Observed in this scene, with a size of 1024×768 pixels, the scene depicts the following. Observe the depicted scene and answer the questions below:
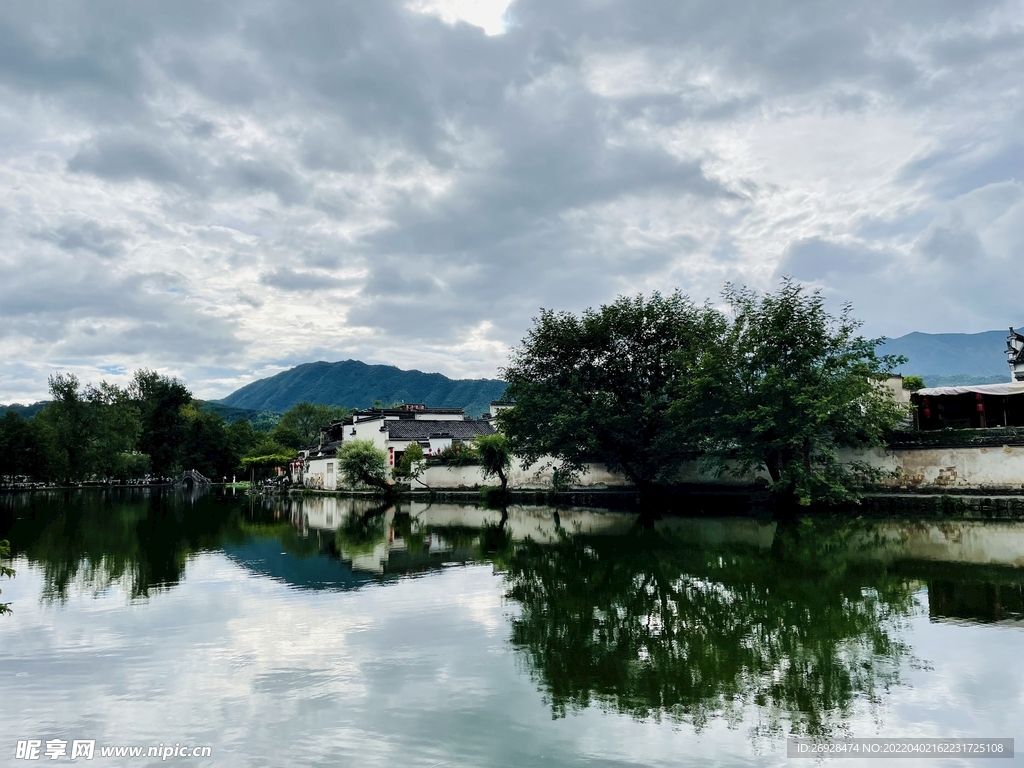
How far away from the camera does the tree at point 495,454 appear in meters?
35.8

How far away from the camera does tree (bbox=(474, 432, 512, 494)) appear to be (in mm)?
35750

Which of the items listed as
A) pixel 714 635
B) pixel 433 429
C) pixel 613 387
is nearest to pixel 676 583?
pixel 714 635

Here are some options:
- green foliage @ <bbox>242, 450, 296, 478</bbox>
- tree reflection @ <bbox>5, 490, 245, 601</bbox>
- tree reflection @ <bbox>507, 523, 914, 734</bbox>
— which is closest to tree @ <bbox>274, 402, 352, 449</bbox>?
green foliage @ <bbox>242, 450, 296, 478</bbox>

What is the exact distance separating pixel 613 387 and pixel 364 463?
1960 centimetres

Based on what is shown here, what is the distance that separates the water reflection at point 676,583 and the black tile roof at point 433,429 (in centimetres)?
2289

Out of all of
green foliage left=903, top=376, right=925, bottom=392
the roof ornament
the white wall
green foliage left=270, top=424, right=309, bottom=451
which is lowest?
the white wall

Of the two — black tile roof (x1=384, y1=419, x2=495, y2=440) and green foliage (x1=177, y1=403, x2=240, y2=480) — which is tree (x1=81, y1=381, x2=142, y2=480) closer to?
green foliage (x1=177, y1=403, x2=240, y2=480)

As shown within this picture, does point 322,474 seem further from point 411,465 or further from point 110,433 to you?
point 110,433

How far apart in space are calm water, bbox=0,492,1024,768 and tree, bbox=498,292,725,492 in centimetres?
1282

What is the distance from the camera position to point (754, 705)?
5.80m

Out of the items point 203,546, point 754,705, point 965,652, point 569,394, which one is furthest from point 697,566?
point 569,394

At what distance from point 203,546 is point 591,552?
37.1 ft

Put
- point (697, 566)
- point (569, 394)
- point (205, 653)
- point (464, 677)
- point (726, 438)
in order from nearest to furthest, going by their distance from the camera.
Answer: point (464, 677) → point (205, 653) → point (697, 566) → point (726, 438) → point (569, 394)

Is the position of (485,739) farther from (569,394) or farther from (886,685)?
(569,394)
